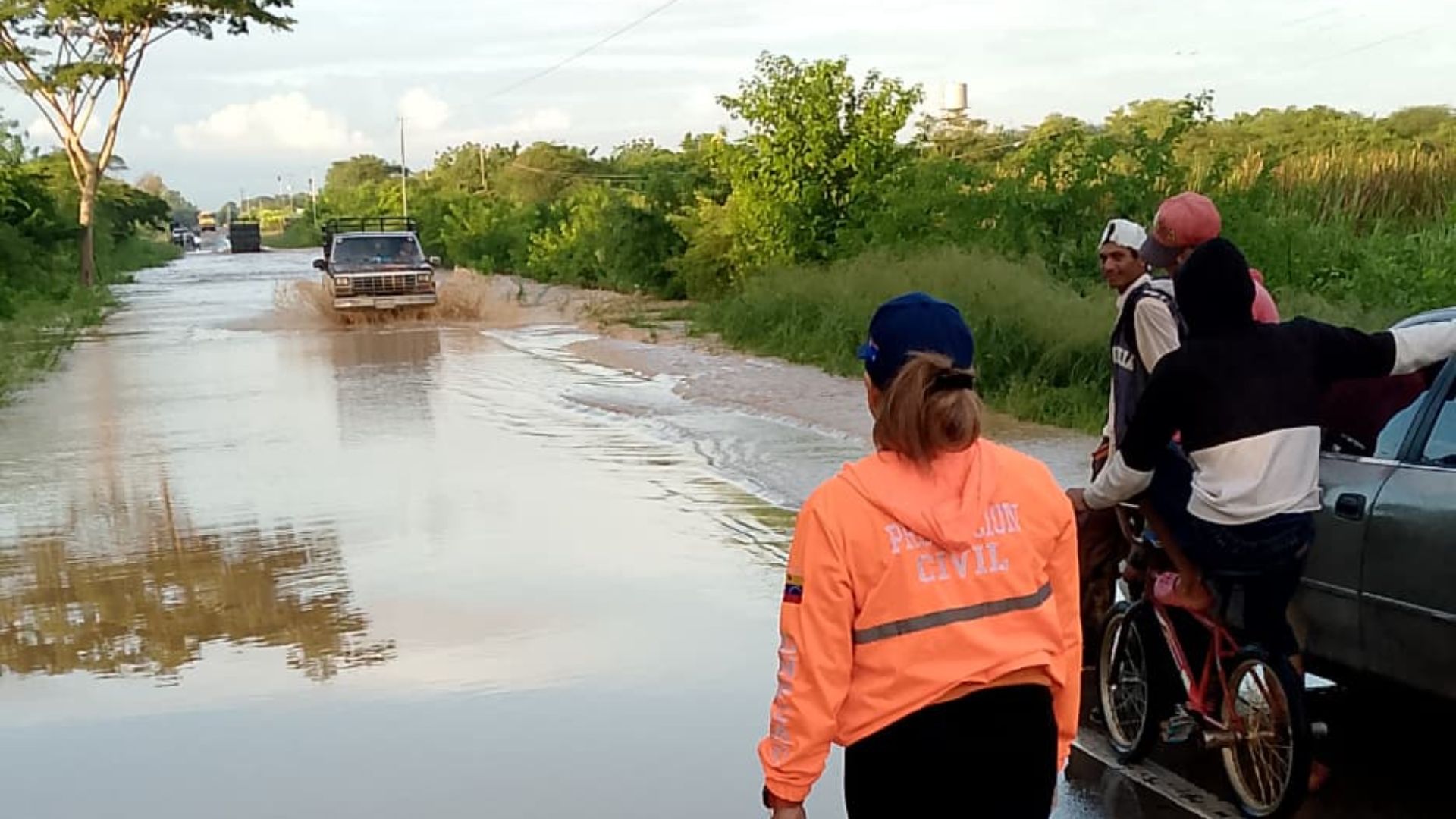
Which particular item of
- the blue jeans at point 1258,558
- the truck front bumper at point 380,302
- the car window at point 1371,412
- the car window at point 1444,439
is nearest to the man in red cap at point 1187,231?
the car window at point 1371,412

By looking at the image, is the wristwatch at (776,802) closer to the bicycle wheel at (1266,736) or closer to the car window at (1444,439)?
the bicycle wheel at (1266,736)

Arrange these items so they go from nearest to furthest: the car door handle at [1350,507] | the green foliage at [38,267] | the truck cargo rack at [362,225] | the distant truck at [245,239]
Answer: the car door handle at [1350,507] → the green foliage at [38,267] → the truck cargo rack at [362,225] → the distant truck at [245,239]

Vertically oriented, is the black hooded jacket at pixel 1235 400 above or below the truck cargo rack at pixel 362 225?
below

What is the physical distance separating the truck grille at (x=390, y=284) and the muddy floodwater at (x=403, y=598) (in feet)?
39.3

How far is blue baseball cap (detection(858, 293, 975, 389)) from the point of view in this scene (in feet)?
9.07

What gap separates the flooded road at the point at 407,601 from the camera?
5.37 metres

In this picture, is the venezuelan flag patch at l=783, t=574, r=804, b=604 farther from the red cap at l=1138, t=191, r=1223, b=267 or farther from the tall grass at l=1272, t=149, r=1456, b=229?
the tall grass at l=1272, t=149, r=1456, b=229

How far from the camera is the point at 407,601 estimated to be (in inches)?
310

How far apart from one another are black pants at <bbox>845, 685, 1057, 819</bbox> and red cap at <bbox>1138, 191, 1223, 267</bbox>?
2.74m

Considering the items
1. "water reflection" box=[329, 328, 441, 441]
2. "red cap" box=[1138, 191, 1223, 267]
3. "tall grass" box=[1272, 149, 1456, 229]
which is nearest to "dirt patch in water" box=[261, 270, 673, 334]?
"water reflection" box=[329, 328, 441, 441]

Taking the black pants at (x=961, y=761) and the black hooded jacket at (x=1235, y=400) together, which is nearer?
the black pants at (x=961, y=761)

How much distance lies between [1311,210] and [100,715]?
1726cm

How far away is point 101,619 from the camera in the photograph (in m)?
7.84

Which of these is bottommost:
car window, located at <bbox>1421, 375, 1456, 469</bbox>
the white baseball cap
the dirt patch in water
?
the dirt patch in water
